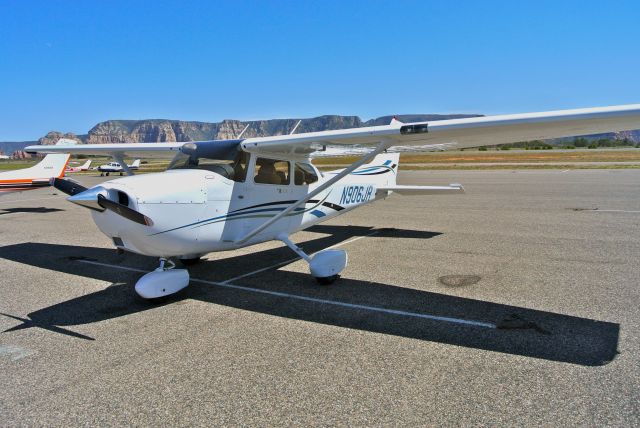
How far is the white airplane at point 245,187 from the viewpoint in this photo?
4.77 metres

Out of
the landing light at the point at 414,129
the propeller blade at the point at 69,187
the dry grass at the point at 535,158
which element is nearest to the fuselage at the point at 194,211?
the propeller blade at the point at 69,187

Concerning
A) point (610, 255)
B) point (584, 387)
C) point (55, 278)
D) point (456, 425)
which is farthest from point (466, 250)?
point (55, 278)

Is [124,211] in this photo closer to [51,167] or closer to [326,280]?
[326,280]

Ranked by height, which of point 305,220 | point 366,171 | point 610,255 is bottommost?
point 610,255

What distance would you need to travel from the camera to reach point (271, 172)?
663cm

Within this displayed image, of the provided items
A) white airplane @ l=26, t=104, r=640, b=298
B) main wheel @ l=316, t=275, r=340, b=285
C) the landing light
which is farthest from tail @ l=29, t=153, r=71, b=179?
the landing light

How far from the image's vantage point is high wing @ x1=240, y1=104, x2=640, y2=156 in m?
4.21

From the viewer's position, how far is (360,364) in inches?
148

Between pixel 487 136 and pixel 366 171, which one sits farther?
pixel 366 171

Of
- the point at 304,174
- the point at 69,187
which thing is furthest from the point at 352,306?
the point at 69,187

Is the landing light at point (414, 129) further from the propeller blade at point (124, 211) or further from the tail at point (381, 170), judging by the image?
the tail at point (381, 170)

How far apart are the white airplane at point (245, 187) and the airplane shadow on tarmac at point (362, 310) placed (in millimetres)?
455

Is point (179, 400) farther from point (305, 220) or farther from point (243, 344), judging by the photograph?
point (305, 220)

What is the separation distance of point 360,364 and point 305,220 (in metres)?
3.97
